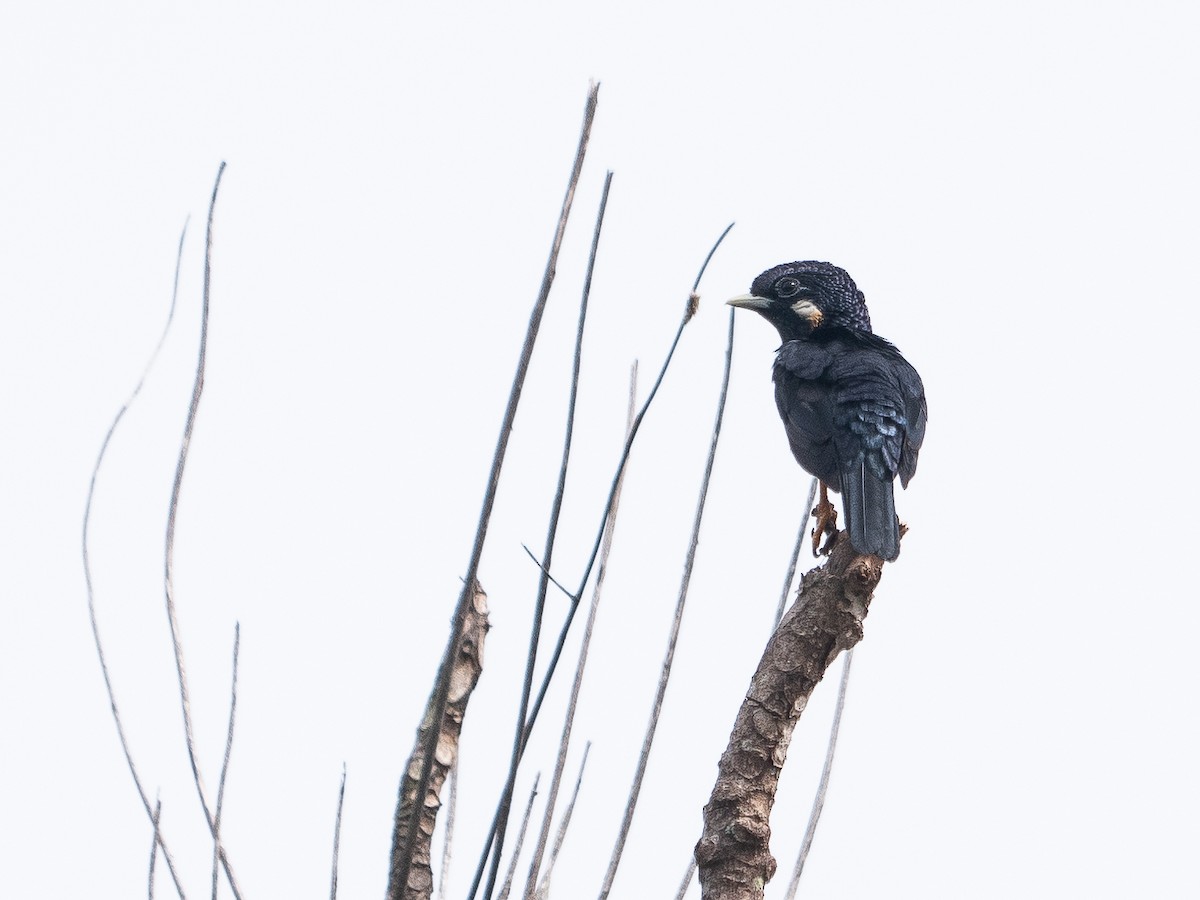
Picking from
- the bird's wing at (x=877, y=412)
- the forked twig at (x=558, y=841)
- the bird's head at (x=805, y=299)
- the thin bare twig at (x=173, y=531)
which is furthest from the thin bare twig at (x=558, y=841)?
the bird's head at (x=805, y=299)

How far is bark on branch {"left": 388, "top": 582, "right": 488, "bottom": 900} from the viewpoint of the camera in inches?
103

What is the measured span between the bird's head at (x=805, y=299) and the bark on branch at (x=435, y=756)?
3.86 meters

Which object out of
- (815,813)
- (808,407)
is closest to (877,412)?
(808,407)

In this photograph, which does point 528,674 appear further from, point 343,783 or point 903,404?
point 903,404

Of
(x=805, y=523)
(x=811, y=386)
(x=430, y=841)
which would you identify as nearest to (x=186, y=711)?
(x=430, y=841)

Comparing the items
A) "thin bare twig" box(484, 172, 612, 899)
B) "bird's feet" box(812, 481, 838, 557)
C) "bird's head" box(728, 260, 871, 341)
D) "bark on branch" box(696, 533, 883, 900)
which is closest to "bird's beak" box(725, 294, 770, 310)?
"bird's head" box(728, 260, 871, 341)

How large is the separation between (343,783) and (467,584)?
2.51ft

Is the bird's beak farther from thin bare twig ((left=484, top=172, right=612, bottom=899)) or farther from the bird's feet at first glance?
thin bare twig ((left=484, top=172, right=612, bottom=899))

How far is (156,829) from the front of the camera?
272cm

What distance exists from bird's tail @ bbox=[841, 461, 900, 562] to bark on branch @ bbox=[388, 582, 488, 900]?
1.51m

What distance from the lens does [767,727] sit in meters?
3.07

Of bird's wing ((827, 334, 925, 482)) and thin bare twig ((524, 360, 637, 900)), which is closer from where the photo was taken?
thin bare twig ((524, 360, 637, 900))

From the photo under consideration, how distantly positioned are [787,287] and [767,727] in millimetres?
3706

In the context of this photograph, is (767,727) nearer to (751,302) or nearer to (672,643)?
(672,643)
